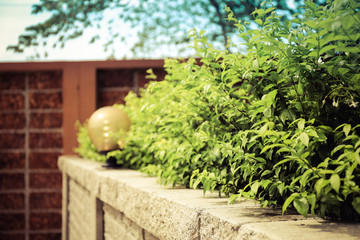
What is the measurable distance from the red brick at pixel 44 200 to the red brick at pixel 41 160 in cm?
44

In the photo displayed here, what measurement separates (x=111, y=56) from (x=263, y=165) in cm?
1425

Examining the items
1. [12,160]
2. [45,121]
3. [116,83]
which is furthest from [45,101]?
[116,83]

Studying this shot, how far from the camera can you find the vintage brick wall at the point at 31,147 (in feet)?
21.6

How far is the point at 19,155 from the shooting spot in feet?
21.8

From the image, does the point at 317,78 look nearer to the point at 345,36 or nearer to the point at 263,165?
the point at 345,36

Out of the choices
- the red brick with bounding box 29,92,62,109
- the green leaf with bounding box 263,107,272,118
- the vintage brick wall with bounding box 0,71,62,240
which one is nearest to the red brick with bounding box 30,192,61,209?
the vintage brick wall with bounding box 0,71,62,240

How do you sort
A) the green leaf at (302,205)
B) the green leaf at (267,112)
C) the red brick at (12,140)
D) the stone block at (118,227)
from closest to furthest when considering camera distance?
the green leaf at (302,205) < the green leaf at (267,112) < the stone block at (118,227) < the red brick at (12,140)

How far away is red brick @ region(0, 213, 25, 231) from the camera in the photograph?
6.53 m

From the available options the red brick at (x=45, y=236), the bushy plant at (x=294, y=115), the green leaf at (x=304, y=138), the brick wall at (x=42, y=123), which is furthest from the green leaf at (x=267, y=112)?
the red brick at (x=45, y=236)

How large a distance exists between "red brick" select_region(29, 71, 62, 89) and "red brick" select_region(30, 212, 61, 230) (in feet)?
6.85

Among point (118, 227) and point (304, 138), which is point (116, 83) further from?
point (304, 138)

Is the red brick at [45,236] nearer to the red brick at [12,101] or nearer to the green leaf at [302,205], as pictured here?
the red brick at [12,101]

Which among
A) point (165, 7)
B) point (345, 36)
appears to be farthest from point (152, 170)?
point (165, 7)

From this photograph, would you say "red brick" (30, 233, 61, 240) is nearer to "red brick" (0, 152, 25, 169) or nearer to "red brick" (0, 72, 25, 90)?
"red brick" (0, 152, 25, 169)
